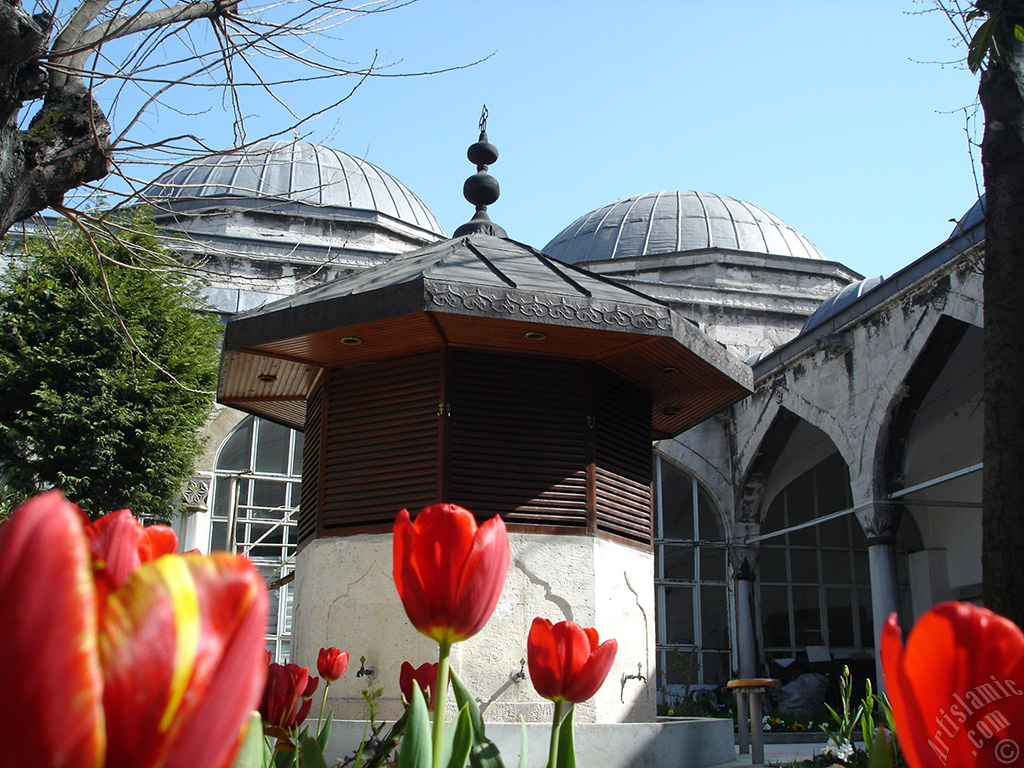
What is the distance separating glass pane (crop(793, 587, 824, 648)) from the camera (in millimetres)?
17125

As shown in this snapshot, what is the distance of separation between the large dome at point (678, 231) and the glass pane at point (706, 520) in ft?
19.8

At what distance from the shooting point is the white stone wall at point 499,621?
479 centimetres

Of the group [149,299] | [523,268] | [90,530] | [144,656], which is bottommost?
[144,656]

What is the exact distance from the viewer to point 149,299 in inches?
521

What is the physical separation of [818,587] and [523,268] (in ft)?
45.2

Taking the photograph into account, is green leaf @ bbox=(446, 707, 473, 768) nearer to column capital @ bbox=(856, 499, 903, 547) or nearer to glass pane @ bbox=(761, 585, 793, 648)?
column capital @ bbox=(856, 499, 903, 547)

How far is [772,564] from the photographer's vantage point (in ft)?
57.5

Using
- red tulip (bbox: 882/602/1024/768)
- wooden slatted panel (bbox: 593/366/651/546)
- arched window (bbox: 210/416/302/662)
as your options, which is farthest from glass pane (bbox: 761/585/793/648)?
red tulip (bbox: 882/602/1024/768)

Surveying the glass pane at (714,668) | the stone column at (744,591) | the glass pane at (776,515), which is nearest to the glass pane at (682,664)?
the glass pane at (714,668)

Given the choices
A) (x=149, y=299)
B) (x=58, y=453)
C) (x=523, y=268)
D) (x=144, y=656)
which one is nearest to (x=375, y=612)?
(x=523, y=268)

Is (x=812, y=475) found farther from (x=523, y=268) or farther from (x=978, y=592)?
(x=523, y=268)

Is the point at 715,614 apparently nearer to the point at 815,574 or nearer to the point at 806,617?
the point at 806,617

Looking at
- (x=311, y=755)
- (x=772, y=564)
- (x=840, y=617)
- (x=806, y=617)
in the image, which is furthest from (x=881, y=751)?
(x=840, y=617)

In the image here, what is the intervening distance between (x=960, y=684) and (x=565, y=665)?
0.93 m
